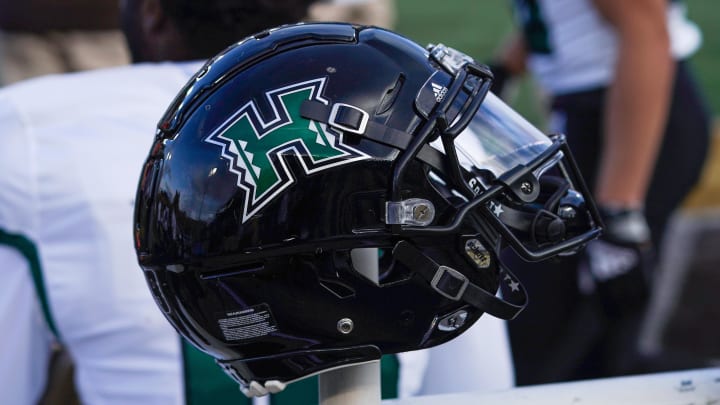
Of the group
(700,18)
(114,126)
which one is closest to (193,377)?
(114,126)

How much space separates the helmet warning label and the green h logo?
0.35 feet

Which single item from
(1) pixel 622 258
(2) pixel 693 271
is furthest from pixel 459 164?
(2) pixel 693 271

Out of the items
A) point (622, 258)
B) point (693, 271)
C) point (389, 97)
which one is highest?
point (389, 97)

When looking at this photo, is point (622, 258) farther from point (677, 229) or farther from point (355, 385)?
point (677, 229)

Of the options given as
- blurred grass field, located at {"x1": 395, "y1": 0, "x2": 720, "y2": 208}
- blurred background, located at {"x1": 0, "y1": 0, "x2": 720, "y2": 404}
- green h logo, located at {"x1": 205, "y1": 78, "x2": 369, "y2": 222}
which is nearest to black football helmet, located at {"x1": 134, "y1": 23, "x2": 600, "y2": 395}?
green h logo, located at {"x1": 205, "y1": 78, "x2": 369, "y2": 222}

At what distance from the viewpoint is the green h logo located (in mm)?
1187

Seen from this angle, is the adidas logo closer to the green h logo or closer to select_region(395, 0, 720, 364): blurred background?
the green h logo

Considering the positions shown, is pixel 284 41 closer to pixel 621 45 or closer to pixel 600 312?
pixel 621 45

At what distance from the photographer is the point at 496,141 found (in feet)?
4.26

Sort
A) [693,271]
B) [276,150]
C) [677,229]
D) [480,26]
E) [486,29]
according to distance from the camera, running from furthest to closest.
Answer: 1. [480,26]
2. [486,29]
3. [677,229]
4. [693,271]
5. [276,150]

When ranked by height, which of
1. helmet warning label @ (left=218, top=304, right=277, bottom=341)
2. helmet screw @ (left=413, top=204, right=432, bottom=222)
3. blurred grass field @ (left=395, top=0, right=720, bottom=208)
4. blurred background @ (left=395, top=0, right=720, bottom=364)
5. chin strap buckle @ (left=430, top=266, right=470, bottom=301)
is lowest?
blurred background @ (left=395, top=0, right=720, bottom=364)

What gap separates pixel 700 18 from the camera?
1040 cm

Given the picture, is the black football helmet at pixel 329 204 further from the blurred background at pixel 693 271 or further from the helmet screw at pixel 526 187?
the blurred background at pixel 693 271

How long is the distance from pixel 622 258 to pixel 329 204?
153 centimetres
